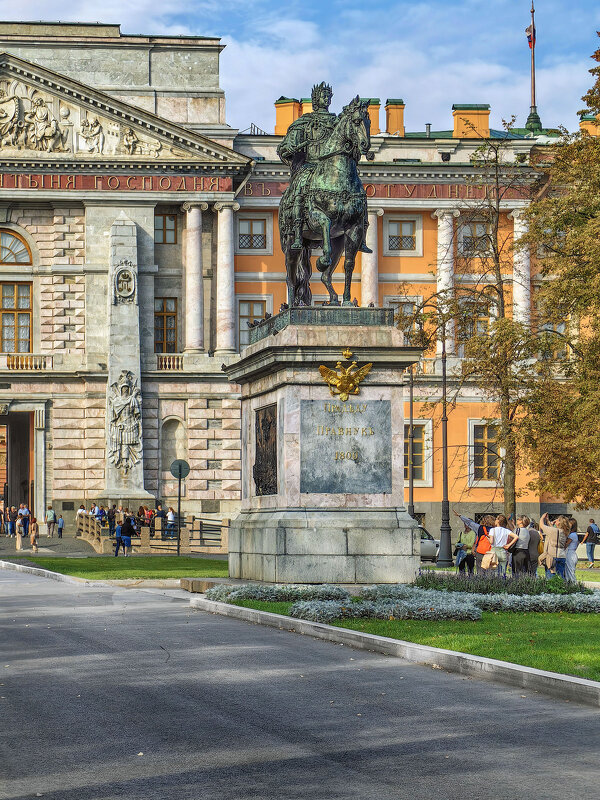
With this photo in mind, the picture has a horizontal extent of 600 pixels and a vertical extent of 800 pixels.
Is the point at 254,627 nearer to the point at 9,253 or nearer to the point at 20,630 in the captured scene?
Result: the point at 20,630

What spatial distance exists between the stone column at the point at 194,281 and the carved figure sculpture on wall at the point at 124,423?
362 cm

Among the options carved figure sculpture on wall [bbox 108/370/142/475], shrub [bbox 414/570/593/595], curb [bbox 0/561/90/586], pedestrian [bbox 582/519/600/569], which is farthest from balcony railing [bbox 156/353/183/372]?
shrub [bbox 414/570/593/595]

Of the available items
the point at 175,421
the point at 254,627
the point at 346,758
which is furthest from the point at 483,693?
the point at 175,421

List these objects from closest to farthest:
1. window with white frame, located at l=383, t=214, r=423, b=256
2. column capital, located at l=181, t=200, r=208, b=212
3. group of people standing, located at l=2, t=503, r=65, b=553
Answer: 1. group of people standing, located at l=2, t=503, r=65, b=553
2. column capital, located at l=181, t=200, r=208, b=212
3. window with white frame, located at l=383, t=214, r=423, b=256

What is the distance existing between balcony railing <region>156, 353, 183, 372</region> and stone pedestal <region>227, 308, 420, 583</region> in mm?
42269

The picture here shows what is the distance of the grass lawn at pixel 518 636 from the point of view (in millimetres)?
14898

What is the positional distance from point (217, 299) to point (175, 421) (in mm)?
6301

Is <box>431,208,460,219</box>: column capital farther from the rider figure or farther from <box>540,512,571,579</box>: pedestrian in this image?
the rider figure

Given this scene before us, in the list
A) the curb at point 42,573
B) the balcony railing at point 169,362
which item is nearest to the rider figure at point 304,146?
the curb at point 42,573

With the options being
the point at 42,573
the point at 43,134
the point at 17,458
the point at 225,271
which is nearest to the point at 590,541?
the point at 225,271

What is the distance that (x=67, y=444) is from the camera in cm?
6606

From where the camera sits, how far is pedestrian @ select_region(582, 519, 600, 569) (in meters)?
52.0

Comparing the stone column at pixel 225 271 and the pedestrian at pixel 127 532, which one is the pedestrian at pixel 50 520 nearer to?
the pedestrian at pixel 127 532

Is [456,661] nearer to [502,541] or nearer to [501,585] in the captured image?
[501,585]
